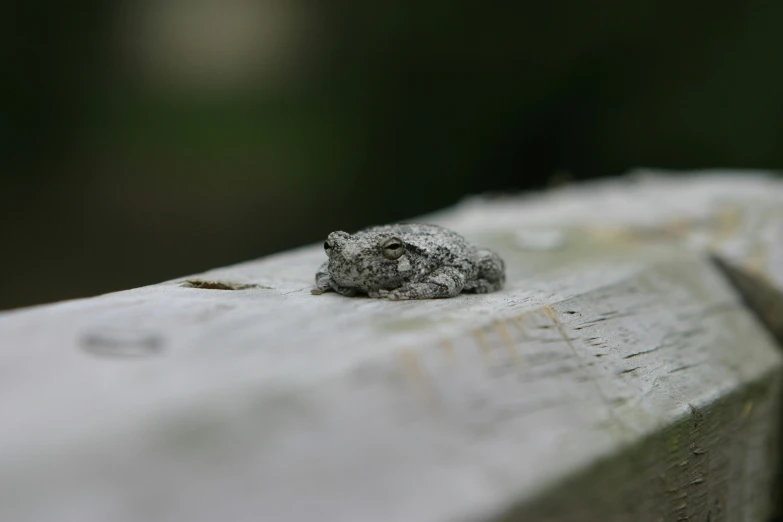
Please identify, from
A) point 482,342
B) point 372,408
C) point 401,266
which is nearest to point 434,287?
point 401,266

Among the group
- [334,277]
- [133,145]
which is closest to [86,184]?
[133,145]

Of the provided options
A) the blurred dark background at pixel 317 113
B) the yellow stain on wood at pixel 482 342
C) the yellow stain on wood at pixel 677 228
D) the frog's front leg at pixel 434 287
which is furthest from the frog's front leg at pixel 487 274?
the blurred dark background at pixel 317 113

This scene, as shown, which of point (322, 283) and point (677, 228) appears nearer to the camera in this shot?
point (322, 283)

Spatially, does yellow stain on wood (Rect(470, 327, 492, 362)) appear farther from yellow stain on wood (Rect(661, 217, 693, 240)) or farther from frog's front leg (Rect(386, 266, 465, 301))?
yellow stain on wood (Rect(661, 217, 693, 240))

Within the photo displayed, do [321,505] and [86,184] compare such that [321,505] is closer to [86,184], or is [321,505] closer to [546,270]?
[546,270]

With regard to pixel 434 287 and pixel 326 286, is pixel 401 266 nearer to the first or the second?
pixel 434 287

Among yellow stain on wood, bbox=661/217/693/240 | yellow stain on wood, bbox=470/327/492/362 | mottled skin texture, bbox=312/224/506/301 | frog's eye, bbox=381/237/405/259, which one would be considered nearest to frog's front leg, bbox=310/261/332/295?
mottled skin texture, bbox=312/224/506/301

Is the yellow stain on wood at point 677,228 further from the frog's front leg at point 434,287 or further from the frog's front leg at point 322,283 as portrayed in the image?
the frog's front leg at point 322,283
